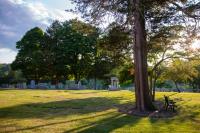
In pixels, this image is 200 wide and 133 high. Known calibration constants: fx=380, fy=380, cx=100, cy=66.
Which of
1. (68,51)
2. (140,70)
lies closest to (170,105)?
(140,70)

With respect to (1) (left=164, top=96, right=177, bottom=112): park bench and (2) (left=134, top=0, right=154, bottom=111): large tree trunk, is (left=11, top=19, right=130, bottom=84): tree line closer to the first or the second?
(1) (left=164, top=96, right=177, bottom=112): park bench

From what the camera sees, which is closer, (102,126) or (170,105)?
(102,126)

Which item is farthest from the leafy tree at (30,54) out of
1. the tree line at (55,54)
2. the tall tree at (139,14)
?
the tall tree at (139,14)

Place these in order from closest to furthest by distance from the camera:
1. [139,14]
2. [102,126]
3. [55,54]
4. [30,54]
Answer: [102,126] → [139,14] → [30,54] → [55,54]

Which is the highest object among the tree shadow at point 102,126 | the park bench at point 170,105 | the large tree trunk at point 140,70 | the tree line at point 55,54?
the tree line at point 55,54

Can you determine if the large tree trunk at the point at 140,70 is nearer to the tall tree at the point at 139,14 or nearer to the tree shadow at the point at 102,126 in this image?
the tall tree at the point at 139,14

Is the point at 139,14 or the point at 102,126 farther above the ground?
the point at 139,14

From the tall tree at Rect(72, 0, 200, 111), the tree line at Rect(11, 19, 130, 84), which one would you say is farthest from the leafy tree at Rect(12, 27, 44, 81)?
the tall tree at Rect(72, 0, 200, 111)

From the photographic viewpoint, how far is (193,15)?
2372cm

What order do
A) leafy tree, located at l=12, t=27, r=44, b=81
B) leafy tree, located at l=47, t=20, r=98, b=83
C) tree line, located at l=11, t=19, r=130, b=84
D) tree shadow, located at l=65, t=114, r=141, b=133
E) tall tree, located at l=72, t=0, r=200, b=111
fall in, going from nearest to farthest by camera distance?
tree shadow, located at l=65, t=114, r=141, b=133, tall tree, located at l=72, t=0, r=200, b=111, leafy tree, located at l=12, t=27, r=44, b=81, tree line, located at l=11, t=19, r=130, b=84, leafy tree, located at l=47, t=20, r=98, b=83

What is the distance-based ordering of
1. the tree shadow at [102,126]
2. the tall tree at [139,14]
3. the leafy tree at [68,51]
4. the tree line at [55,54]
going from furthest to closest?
the leafy tree at [68,51] < the tree line at [55,54] < the tall tree at [139,14] < the tree shadow at [102,126]

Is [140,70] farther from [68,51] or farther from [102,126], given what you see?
[68,51]

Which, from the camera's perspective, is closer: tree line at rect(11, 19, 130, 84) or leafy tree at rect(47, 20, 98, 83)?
tree line at rect(11, 19, 130, 84)

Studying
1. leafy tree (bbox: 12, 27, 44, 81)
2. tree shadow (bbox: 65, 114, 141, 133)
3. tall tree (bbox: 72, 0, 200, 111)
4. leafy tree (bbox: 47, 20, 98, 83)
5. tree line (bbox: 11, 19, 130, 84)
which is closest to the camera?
tree shadow (bbox: 65, 114, 141, 133)
